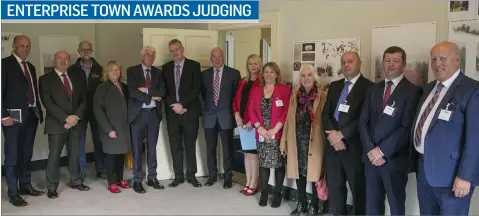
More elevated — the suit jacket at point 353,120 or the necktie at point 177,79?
the necktie at point 177,79

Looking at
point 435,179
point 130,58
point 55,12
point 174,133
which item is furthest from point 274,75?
point 130,58

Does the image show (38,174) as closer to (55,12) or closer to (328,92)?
(55,12)

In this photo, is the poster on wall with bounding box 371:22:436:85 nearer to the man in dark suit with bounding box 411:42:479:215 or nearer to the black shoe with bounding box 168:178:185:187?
the man in dark suit with bounding box 411:42:479:215

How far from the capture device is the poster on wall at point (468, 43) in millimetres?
3061

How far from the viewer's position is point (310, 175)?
377cm

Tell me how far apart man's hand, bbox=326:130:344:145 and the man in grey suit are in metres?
1.57

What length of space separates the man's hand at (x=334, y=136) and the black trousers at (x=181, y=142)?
72.7 inches

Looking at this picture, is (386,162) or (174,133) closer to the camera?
(386,162)

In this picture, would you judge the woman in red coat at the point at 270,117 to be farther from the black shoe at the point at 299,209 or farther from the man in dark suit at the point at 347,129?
the man in dark suit at the point at 347,129

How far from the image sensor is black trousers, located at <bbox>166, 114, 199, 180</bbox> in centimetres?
488

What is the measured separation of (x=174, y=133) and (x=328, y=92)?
1932 millimetres

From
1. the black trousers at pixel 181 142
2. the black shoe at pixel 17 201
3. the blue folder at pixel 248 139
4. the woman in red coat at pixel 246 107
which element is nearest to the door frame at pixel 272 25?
the woman in red coat at pixel 246 107

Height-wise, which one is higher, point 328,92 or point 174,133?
point 328,92

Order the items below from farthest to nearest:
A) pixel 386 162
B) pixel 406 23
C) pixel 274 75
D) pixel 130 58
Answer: pixel 130 58, pixel 274 75, pixel 406 23, pixel 386 162
